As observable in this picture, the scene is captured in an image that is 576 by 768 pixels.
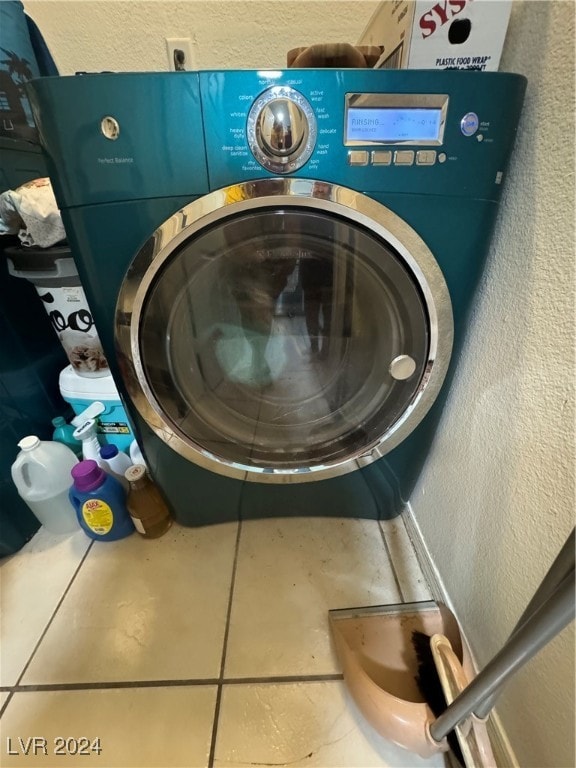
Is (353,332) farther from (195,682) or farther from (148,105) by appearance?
(195,682)

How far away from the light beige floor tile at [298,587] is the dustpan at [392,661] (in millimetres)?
54

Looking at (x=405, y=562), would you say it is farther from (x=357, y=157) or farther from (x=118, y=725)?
(x=357, y=157)

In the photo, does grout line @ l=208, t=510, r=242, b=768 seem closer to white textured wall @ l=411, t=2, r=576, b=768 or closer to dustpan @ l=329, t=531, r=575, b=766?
dustpan @ l=329, t=531, r=575, b=766

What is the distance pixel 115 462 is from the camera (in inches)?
40.3

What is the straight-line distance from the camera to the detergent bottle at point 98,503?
0.89 m

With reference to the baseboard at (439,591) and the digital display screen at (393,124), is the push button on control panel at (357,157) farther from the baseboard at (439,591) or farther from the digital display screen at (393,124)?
the baseboard at (439,591)

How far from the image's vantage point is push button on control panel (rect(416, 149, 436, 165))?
22.1 inches

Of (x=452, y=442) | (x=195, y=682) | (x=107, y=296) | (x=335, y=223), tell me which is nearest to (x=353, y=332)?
(x=335, y=223)

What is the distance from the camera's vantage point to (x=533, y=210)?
21.4 inches

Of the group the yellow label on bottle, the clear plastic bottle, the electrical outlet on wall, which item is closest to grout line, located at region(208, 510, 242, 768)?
the clear plastic bottle

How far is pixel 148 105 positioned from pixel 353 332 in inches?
17.2

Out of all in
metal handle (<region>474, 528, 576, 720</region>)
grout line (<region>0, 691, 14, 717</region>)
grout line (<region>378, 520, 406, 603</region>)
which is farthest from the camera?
grout line (<region>378, 520, 406, 603</region>)

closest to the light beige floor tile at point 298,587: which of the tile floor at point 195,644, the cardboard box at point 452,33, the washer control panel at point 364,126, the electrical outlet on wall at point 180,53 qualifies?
the tile floor at point 195,644

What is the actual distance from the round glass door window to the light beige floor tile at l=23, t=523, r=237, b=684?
30 cm
